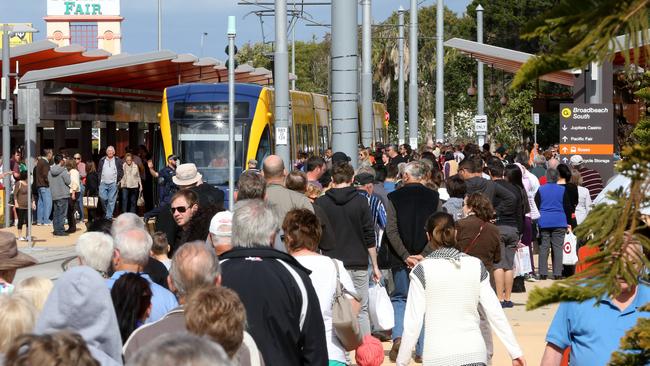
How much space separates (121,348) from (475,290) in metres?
3.38

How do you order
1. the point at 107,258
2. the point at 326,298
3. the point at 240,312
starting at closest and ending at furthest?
1. the point at 240,312
2. the point at 107,258
3. the point at 326,298

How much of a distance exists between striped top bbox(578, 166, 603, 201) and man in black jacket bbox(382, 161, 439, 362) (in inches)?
285

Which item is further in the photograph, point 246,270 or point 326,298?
point 326,298

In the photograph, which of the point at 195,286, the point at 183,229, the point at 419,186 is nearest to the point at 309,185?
the point at 419,186

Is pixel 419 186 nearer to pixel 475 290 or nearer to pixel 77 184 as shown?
pixel 475 290

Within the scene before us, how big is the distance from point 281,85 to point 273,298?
14.6 metres

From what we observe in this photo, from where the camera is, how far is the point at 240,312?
439 cm

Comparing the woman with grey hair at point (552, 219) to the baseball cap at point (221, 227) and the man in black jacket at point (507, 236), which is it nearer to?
the man in black jacket at point (507, 236)

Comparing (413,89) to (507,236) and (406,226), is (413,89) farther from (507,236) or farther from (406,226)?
(406,226)

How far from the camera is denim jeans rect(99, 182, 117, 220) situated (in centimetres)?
Answer: 2791

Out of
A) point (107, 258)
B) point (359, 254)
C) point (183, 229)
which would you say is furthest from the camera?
point (359, 254)

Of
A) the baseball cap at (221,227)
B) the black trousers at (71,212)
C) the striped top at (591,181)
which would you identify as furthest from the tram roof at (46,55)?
the baseball cap at (221,227)

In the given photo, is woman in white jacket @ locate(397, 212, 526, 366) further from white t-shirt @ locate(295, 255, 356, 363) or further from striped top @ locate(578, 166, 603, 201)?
striped top @ locate(578, 166, 603, 201)

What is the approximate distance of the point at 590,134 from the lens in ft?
63.8
